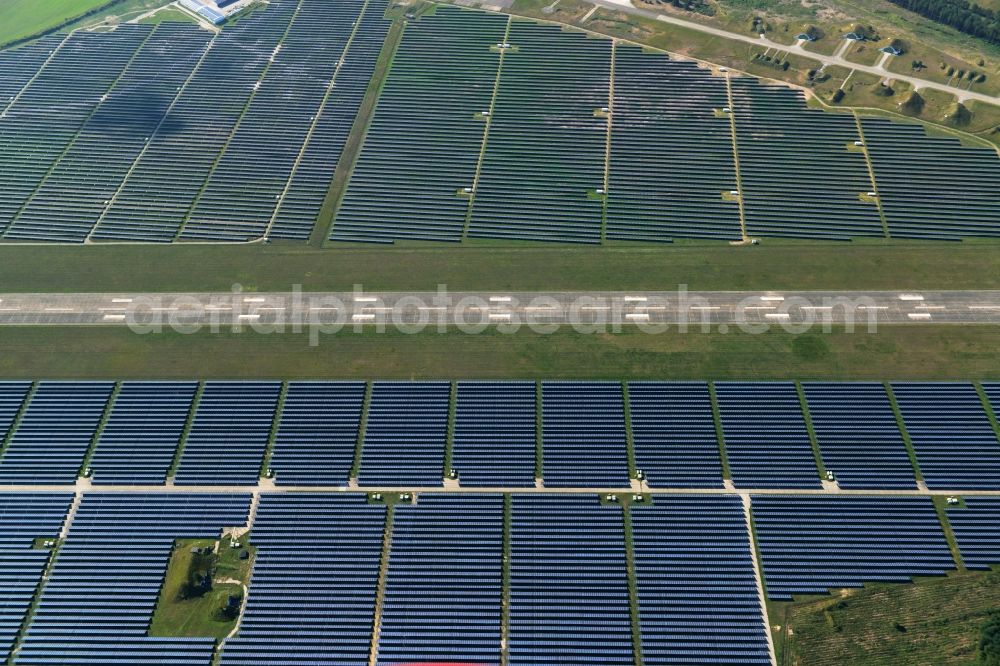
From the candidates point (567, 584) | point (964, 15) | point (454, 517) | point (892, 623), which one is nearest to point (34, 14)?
point (454, 517)

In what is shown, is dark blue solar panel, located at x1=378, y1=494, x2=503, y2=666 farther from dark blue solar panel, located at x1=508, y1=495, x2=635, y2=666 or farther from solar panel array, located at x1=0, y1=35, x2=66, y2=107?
solar panel array, located at x1=0, y1=35, x2=66, y2=107

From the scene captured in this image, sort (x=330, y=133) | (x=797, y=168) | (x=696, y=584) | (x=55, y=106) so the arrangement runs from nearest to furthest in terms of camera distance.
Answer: (x=696, y=584) → (x=797, y=168) → (x=330, y=133) → (x=55, y=106)

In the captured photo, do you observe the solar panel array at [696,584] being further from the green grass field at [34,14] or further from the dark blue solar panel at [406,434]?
the green grass field at [34,14]

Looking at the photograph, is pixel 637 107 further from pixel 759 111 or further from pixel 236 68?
pixel 236 68

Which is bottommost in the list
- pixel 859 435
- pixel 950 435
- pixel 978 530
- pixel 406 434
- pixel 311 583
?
pixel 311 583

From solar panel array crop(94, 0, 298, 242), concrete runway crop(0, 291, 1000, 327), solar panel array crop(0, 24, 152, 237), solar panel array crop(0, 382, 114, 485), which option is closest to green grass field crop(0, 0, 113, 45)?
solar panel array crop(0, 24, 152, 237)

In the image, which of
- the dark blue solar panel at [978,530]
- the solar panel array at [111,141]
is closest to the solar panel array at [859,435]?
the dark blue solar panel at [978,530]

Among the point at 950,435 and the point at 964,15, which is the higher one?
the point at 964,15

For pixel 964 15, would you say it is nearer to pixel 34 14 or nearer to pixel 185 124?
pixel 185 124
